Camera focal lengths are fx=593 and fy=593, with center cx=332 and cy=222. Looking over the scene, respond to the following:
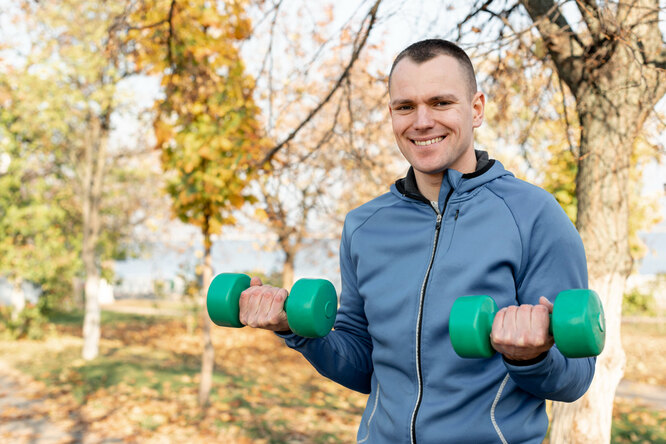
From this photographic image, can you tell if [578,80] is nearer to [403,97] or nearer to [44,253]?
[403,97]

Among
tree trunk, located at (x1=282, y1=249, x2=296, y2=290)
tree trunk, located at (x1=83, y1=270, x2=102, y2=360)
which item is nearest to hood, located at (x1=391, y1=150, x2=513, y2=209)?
tree trunk, located at (x1=83, y1=270, x2=102, y2=360)

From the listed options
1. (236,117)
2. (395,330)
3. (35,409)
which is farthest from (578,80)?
(35,409)

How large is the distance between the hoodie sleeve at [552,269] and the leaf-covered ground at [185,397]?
4799mm

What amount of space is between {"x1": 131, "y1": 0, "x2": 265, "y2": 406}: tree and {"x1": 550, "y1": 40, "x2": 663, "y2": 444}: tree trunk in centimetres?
305

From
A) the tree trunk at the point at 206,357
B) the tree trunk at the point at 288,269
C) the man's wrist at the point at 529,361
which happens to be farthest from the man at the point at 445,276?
the tree trunk at the point at 288,269

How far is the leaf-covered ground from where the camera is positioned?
615cm

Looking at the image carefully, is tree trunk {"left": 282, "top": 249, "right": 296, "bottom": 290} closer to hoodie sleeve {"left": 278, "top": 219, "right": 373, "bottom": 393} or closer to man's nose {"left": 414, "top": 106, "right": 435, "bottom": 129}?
hoodie sleeve {"left": 278, "top": 219, "right": 373, "bottom": 393}

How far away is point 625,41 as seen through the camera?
3.07 m

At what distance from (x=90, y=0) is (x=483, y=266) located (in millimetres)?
10460

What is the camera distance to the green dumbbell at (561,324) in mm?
1255

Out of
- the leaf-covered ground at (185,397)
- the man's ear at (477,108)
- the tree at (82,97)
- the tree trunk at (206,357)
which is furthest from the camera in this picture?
the tree at (82,97)

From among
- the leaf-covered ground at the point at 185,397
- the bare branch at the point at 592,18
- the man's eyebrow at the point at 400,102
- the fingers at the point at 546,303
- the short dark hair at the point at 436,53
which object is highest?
the bare branch at the point at 592,18

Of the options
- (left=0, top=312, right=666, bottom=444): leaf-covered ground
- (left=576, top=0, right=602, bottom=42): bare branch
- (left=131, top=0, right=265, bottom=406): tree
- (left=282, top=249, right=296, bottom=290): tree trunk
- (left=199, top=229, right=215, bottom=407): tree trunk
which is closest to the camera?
(left=576, top=0, right=602, bottom=42): bare branch

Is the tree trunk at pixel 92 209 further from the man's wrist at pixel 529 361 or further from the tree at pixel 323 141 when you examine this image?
the man's wrist at pixel 529 361
